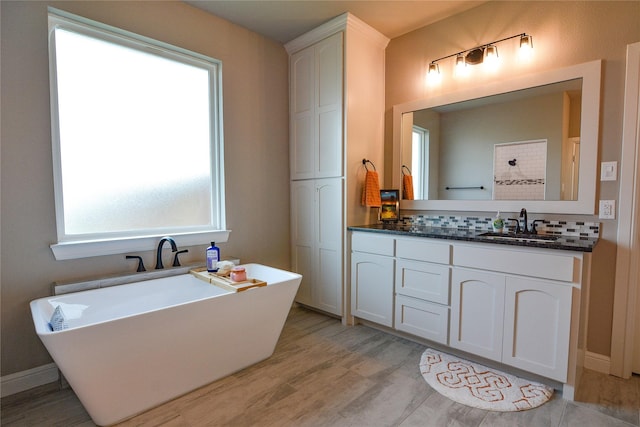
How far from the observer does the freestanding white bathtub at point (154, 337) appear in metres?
1.55

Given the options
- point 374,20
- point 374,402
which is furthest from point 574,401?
point 374,20

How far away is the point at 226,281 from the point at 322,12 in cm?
236

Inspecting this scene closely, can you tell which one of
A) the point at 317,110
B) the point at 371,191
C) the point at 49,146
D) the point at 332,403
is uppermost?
the point at 317,110

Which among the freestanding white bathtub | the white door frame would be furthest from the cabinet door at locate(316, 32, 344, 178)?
the white door frame

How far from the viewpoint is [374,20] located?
113 inches

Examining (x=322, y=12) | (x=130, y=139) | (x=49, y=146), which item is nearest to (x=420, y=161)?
(x=322, y=12)

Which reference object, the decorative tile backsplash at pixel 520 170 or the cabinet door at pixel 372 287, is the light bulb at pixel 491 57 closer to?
the decorative tile backsplash at pixel 520 170

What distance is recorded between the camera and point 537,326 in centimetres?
196

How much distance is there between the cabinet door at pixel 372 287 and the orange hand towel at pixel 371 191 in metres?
0.50

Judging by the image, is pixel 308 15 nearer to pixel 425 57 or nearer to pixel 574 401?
pixel 425 57

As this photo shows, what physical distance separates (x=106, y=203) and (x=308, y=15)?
7.44 feet

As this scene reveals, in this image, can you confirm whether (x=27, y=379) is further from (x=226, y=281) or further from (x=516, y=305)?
(x=516, y=305)

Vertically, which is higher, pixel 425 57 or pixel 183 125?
pixel 425 57

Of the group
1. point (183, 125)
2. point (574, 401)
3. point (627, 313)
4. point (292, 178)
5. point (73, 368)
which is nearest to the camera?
point (73, 368)
